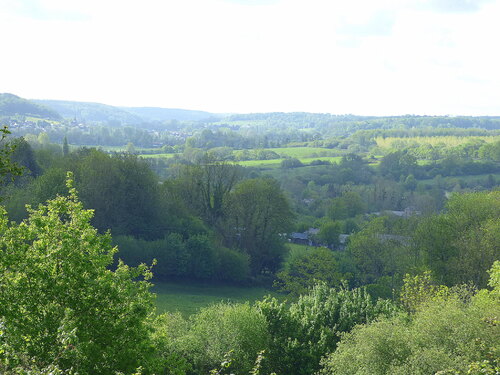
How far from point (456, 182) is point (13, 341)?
127690 millimetres

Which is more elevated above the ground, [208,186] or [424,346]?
[208,186]

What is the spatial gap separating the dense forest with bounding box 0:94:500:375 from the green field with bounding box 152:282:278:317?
149 cm

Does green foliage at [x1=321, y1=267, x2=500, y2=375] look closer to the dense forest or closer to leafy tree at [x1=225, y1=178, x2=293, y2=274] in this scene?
the dense forest

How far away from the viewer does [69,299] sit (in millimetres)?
12695

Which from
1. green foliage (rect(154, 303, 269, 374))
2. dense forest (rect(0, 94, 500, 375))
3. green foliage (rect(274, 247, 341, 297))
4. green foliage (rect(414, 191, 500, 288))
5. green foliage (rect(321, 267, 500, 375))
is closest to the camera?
dense forest (rect(0, 94, 500, 375))

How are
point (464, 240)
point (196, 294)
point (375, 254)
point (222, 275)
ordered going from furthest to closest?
point (375, 254), point (222, 275), point (196, 294), point (464, 240)

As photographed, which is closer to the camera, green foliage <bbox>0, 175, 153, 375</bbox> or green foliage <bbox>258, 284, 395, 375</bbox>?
green foliage <bbox>0, 175, 153, 375</bbox>

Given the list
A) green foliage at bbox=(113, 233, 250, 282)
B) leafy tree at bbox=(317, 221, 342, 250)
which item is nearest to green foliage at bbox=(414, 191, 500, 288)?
green foliage at bbox=(113, 233, 250, 282)

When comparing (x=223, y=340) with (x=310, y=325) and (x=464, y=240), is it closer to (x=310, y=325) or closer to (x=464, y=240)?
(x=310, y=325)

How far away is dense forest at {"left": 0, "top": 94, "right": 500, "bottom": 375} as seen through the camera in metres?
12.6

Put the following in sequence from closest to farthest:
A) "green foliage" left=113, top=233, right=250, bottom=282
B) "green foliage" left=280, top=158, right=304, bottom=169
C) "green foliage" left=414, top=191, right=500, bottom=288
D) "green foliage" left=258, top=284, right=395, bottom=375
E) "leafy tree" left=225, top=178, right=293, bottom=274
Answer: "green foliage" left=258, top=284, right=395, bottom=375, "green foliage" left=414, top=191, right=500, bottom=288, "green foliage" left=113, top=233, right=250, bottom=282, "leafy tree" left=225, top=178, right=293, bottom=274, "green foliage" left=280, top=158, right=304, bottom=169

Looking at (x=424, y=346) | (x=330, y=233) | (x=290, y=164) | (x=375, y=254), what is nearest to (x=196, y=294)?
(x=375, y=254)

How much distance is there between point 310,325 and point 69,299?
48.5 ft

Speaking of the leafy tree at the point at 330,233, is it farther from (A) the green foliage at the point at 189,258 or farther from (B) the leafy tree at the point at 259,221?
(A) the green foliage at the point at 189,258
